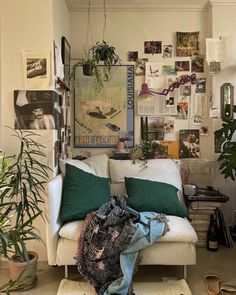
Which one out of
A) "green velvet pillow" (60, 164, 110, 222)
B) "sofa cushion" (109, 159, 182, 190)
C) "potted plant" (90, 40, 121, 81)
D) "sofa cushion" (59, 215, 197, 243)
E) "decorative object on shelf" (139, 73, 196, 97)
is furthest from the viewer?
"decorative object on shelf" (139, 73, 196, 97)

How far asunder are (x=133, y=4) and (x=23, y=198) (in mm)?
2336

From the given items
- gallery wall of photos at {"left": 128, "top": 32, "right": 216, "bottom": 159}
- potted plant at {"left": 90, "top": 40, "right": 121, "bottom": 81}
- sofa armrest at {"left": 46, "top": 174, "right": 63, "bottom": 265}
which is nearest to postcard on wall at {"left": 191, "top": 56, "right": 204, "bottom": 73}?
gallery wall of photos at {"left": 128, "top": 32, "right": 216, "bottom": 159}

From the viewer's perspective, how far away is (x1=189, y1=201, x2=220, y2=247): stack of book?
3.06 meters

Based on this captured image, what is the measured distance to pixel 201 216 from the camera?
3.10m

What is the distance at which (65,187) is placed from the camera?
8.69ft

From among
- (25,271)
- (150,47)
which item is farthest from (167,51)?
(25,271)

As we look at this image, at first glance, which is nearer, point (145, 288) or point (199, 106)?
point (145, 288)

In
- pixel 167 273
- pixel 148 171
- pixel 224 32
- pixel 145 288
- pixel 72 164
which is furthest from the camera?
pixel 224 32

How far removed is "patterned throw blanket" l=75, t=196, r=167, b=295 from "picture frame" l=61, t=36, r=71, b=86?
157 centimetres

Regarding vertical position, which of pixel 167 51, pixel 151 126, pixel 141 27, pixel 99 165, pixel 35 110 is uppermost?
pixel 141 27

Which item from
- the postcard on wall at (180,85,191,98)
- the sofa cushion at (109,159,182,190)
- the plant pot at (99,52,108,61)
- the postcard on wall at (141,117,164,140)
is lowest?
the sofa cushion at (109,159,182,190)

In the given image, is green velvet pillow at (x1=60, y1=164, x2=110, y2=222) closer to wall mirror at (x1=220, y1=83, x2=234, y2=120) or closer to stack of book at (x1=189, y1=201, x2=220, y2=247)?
stack of book at (x1=189, y1=201, x2=220, y2=247)

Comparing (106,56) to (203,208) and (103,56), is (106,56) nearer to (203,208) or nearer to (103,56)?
(103,56)

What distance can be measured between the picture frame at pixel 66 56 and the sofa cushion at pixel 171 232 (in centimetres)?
148
